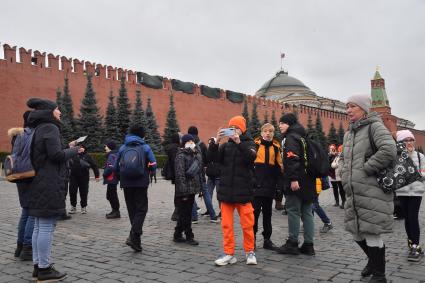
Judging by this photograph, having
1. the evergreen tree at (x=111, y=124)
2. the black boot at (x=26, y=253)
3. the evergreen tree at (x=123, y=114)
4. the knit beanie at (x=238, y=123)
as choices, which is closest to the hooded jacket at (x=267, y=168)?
the knit beanie at (x=238, y=123)

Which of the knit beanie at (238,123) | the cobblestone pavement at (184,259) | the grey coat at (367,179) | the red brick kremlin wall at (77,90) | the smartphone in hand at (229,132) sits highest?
the red brick kremlin wall at (77,90)

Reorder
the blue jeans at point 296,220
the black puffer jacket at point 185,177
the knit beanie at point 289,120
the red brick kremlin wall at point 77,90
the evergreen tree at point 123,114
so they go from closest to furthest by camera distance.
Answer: the blue jeans at point 296,220 → the knit beanie at point 289,120 → the black puffer jacket at point 185,177 → the red brick kremlin wall at point 77,90 → the evergreen tree at point 123,114

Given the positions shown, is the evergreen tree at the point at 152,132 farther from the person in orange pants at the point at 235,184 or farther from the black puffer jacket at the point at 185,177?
the person in orange pants at the point at 235,184

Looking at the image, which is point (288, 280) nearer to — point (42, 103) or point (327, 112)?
point (42, 103)

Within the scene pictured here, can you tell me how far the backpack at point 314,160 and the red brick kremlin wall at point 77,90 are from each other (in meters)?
24.4

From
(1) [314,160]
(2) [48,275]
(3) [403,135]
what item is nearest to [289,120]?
(1) [314,160]

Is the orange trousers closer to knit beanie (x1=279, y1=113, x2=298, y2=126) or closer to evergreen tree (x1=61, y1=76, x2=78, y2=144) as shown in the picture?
knit beanie (x1=279, y1=113, x2=298, y2=126)

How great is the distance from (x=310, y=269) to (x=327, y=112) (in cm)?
5244

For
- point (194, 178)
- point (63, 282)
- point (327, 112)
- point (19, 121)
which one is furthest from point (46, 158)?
point (327, 112)

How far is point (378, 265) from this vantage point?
3.51m

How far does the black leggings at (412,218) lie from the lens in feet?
14.8

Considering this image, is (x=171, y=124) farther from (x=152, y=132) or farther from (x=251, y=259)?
(x=251, y=259)

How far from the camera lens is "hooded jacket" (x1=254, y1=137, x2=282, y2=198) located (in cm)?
485

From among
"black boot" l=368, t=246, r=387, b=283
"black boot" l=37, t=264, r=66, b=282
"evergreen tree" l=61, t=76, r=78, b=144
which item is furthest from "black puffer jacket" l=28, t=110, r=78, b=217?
"evergreen tree" l=61, t=76, r=78, b=144
